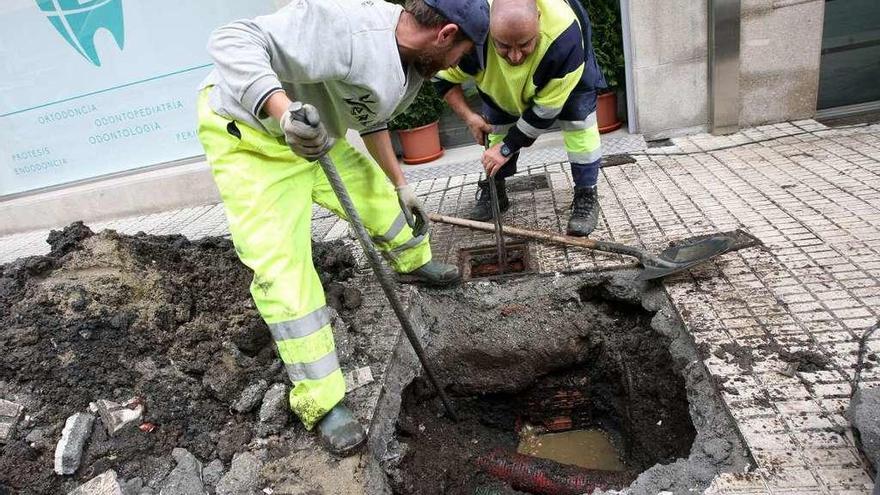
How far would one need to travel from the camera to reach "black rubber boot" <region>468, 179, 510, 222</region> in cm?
421

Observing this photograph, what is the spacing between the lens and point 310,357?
7.23 feet

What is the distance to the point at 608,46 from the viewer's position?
17.5 ft

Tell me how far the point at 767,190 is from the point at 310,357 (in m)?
3.28

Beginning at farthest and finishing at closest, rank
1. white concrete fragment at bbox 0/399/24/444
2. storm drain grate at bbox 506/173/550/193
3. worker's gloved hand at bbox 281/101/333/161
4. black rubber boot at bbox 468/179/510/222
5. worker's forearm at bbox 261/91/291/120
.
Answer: storm drain grate at bbox 506/173/550/193 → black rubber boot at bbox 468/179/510/222 → white concrete fragment at bbox 0/399/24/444 → worker's forearm at bbox 261/91/291/120 → worker's gloved hand at bbox 281/101/333/161

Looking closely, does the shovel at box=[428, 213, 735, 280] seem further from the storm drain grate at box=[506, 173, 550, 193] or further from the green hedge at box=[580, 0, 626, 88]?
the green hedge at box=[580, 0, 626, 88]

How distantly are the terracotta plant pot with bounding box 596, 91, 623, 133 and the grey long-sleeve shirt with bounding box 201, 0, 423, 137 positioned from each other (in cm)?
377

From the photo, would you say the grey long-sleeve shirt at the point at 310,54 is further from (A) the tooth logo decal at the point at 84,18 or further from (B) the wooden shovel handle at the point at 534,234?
(A) the tooth logo decal at the point at 84,18

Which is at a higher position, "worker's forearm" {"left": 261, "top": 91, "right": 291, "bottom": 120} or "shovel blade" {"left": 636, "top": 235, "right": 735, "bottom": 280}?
"worker's forearm" {"left": 261, "top": 91, "right": 291, "bottom": 120}

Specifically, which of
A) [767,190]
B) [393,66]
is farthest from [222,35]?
[767,190]

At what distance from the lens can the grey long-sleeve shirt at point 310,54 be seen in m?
1.94

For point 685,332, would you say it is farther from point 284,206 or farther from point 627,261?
point 284,206

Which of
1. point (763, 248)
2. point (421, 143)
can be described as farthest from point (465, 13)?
point (421, 143)

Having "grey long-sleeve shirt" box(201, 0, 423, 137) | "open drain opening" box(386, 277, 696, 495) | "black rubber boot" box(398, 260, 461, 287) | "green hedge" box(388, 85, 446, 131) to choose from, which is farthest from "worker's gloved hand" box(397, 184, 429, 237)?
"green hedge" box(388, 85, 446, 131)

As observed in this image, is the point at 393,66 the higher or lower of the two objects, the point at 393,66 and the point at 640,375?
the higher
